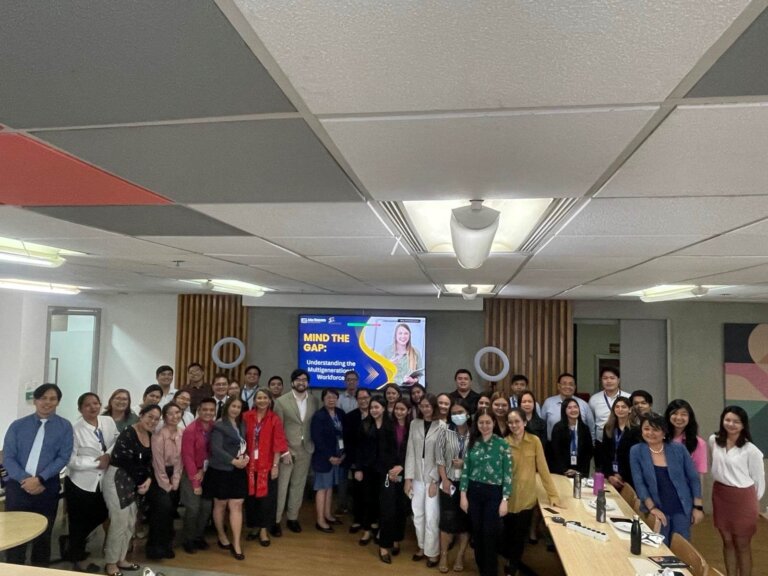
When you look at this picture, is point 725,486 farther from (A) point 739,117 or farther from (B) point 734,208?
(A) point 739,117

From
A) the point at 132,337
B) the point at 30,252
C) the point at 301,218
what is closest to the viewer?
the point at 301,218

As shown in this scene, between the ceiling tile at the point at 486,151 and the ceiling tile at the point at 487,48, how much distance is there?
0.30 feet

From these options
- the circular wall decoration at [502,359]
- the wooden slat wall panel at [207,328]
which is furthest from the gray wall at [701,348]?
the wooden slat wall panel at [207,328]

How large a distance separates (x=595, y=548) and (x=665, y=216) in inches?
95.3

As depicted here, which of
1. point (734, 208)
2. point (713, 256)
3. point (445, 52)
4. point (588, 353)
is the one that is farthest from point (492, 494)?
point (588, 353)

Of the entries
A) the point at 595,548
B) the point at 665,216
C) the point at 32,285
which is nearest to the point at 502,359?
the point at 595,548

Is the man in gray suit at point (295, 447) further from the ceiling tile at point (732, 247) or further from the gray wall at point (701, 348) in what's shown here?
the gray wall at point (701, 348)

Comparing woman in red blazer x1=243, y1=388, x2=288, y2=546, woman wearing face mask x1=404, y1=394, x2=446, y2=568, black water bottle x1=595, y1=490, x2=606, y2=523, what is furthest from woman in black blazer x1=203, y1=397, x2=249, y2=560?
black water bottle x1=595, y1=490, x2=606, y2=523

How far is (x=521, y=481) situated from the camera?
4.08 meters

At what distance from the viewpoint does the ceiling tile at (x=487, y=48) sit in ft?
2.28

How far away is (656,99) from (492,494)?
375cm

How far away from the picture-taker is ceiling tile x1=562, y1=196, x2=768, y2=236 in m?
1.67

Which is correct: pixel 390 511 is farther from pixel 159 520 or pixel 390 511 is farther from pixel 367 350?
pixel 367 350

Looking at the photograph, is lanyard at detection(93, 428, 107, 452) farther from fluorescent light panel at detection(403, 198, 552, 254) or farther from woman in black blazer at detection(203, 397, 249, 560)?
fluorescent light panel at detection(403, 198, 552, 254)
